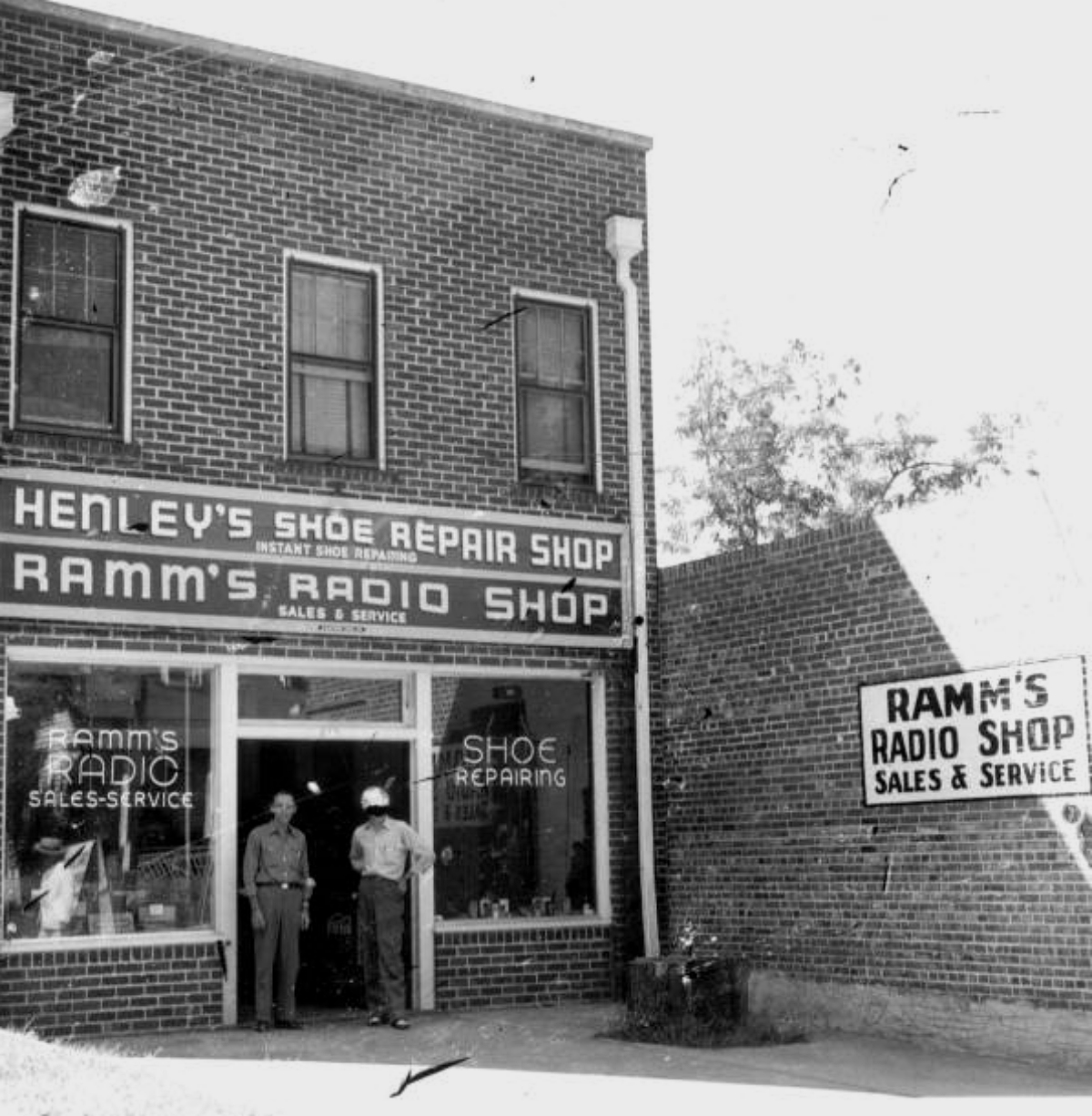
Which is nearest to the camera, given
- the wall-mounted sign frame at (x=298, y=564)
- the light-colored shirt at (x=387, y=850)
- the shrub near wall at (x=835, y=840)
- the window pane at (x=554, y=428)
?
the shrub near wall at (x=835, y=840)

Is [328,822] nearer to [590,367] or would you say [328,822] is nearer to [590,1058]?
[590,1058]

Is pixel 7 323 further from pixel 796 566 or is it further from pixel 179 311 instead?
pixel 796 566

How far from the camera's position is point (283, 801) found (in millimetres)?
13961

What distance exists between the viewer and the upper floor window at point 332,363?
15.0m

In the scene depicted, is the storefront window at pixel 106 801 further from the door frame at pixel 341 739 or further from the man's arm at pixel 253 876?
the man's arm at pixel 253 876

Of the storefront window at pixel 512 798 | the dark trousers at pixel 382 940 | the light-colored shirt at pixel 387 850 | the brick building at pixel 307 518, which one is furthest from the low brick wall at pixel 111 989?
the storefront window at pixel 512 798

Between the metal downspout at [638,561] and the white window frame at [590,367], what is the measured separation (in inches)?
11.9

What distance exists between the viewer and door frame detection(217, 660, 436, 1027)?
1404cm

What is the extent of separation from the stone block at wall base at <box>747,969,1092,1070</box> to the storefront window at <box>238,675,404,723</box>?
3693mm

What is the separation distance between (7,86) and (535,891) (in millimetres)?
7655

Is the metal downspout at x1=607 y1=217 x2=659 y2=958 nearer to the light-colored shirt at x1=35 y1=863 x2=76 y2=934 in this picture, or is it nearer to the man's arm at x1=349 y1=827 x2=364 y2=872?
the man's arm at x1=349 y1=827 x2=364 y2=872

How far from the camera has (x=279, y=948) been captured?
1405 centimetres

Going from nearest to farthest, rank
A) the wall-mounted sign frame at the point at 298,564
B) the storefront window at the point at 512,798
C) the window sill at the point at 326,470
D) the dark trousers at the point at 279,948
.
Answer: the wall-mounted sign frame at the point at 298,564 → the dark trousers at the point at 279,948 → the window sill at the point at 326,470 → the storefront window at the point at 512,798

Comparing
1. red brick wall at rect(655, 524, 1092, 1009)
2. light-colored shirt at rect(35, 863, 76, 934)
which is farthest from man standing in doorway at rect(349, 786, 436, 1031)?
red brick wall at rect(655, 524, 1092, 1009)
